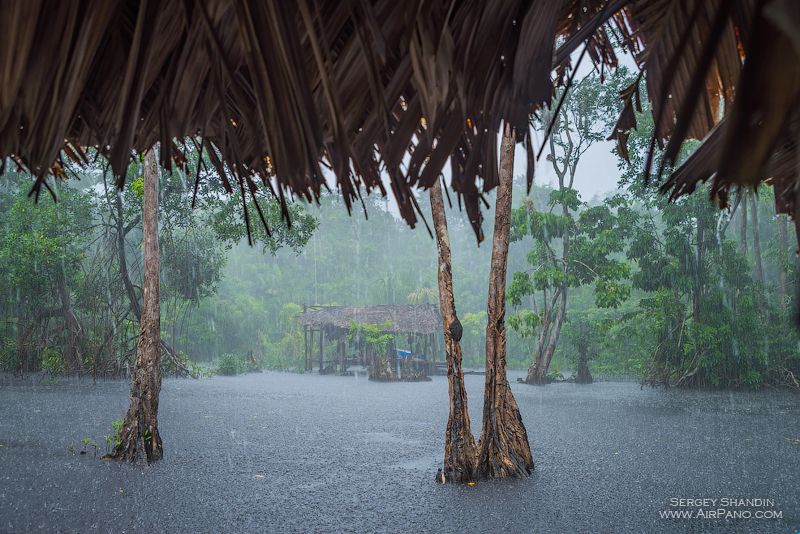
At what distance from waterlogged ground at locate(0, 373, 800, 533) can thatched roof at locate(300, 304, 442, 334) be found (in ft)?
22.8

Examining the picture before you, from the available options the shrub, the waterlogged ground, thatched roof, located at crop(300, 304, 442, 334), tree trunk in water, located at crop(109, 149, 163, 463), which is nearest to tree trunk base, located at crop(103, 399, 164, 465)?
tree trunk in water, located at crop(109, 149, 163, 463)

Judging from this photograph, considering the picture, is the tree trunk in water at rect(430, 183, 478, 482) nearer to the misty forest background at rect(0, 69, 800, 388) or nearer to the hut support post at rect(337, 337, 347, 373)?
the misty forest background at rect(0, 69, 800, 388)

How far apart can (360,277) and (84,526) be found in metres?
25.6

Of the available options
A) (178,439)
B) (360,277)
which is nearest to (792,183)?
(178,439)

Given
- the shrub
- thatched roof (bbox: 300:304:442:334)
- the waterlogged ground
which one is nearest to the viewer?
the waterlogged ground

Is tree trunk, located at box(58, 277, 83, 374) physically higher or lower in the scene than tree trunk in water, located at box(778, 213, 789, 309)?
lower

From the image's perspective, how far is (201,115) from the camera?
4.18 ft

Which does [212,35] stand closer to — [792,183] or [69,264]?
[792,183]

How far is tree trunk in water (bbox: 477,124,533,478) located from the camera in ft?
16.2

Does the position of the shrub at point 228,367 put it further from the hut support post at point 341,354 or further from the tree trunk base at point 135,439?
the tree trunk base at point 135,439

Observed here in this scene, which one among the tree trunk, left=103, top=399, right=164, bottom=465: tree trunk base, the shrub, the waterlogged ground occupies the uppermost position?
the tree trunk

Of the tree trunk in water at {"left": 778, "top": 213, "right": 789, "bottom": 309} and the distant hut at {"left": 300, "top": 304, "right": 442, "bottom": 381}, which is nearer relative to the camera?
the tree trunk in water at {"left": 778, "top": 213, "right": 789, "bottom": 309}

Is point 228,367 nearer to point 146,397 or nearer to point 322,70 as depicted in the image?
point 146,397

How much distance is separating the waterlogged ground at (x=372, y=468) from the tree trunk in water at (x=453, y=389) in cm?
18
